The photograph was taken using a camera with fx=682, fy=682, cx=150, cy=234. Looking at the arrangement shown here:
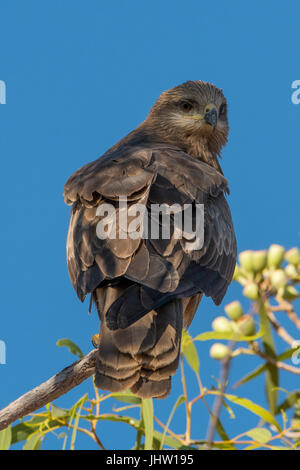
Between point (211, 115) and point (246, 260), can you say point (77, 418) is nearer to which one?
point (246, 260)

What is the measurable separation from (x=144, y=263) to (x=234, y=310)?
1200 millimetres

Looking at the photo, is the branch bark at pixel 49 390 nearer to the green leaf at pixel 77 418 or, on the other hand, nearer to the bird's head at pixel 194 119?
the green leaf at pixel 77 418

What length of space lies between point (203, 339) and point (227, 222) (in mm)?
886

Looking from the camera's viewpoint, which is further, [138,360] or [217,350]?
[217,350]

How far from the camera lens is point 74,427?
402 centimetres

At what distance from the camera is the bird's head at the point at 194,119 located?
5.84 m

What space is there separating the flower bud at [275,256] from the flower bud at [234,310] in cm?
34

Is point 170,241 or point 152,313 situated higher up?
point 170,241

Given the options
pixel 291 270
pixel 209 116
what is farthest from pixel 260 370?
pixel 209 116

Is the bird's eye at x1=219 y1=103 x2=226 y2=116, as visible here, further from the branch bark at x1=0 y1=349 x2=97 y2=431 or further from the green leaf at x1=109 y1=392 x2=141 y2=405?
the branch bark at x1=0 y1=349 x2=97 y2=431

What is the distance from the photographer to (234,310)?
14.5ft

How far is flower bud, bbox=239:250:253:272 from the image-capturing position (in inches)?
182
